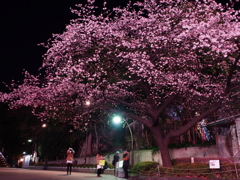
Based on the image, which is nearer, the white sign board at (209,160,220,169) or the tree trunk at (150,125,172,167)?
the white sign board at (209,160,220,169)

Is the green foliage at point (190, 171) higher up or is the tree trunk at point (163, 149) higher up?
the tree trunk at point (163, 149)

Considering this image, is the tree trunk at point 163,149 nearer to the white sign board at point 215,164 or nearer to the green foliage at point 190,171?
the green foliage at point 190,171

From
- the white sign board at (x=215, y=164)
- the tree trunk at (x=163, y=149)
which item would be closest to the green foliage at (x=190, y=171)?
the white sign board at (x=215, y=164)

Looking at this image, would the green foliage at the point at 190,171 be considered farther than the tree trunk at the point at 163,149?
No

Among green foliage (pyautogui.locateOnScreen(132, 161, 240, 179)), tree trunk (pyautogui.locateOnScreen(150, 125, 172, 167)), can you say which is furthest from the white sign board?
tree trunk (pyautogui.locateOnScreen(150, 125, 172, 167))

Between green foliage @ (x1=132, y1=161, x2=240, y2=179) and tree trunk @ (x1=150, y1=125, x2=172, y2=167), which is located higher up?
tree trunk @ (x1=150, y1=125, x2=172, y2=167)

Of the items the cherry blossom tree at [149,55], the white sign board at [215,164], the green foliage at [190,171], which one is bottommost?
the green foliage at [190,171]

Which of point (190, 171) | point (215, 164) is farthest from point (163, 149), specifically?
point (215, 164)

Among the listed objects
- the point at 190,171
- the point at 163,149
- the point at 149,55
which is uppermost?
the point at 149,55

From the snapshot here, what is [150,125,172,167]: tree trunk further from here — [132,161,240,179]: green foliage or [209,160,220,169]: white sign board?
[209,160,220,169]: white sign board

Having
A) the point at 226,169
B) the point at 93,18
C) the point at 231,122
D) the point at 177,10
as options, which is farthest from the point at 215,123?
the point at 93,18

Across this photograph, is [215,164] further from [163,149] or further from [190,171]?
[163,149]

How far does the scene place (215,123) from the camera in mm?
17297

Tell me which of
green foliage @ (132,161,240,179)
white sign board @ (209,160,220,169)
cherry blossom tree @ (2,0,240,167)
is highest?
cherry blossom tree @ (2,0,240,167)
